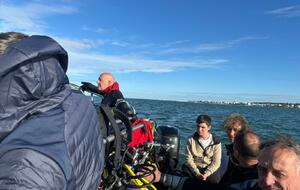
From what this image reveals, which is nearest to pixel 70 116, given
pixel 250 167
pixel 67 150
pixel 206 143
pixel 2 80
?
pixel 67 150

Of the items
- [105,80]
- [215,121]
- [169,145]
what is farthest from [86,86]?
[215,121]

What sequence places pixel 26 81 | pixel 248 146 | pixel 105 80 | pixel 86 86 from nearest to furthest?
1. pixel 26 81
2. pixel 86 86
3. pixel 248 146
4. pixel 105 80

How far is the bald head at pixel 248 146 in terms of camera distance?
134 inches

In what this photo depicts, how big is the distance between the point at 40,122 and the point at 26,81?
0.15 metres

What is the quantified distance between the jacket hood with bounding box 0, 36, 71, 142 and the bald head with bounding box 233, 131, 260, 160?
8.00 ft

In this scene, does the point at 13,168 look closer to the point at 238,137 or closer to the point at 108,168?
the point at 108,168

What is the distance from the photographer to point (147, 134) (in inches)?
125

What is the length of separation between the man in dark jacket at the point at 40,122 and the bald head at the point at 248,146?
2212 mm

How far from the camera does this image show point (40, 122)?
1273mm

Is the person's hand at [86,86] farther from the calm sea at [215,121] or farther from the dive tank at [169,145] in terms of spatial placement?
the dive tank at [169,145]

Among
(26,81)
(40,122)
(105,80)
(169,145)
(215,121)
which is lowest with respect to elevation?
(215,121)

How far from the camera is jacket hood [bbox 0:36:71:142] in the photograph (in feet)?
4.11

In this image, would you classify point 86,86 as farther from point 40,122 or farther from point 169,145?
point 169,145

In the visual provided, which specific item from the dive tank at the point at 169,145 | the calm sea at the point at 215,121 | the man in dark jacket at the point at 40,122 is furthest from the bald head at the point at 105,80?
the man in dark jacket at the point at 40,122
